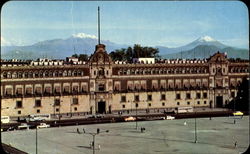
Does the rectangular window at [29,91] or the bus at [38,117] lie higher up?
the rectangular window at [29,91]

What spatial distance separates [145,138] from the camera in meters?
48.1

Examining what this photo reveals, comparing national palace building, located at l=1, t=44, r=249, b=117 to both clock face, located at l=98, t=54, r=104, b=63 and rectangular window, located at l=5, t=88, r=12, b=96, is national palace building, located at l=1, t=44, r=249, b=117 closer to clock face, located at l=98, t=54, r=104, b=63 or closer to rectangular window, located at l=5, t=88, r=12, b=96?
clock face, located at l=98, t=54, r=104, b=63

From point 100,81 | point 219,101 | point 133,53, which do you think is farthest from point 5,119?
point 133,53

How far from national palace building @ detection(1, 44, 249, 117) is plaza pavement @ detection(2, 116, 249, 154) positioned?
1231 cm

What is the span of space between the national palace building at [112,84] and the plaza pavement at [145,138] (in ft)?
40.4

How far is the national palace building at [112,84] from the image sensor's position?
67062 millimetres

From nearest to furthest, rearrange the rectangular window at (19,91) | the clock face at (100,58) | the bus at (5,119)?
the bus at (5,119) < the rectangular window at (19,91) < the clock face at (100,58)

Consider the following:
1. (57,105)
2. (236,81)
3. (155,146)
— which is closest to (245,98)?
(236,81)

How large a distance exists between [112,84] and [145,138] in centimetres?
2640

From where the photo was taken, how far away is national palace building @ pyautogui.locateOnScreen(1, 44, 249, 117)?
67062mm

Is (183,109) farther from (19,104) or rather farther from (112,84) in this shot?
(19,104)

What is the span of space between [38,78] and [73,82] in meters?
6.08

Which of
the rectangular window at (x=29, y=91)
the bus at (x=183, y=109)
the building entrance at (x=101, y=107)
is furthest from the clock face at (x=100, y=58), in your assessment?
the bus at (x=183, y=109)

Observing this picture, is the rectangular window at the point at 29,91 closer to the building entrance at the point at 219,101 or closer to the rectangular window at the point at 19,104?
the rectangular window at the point at 19,104
